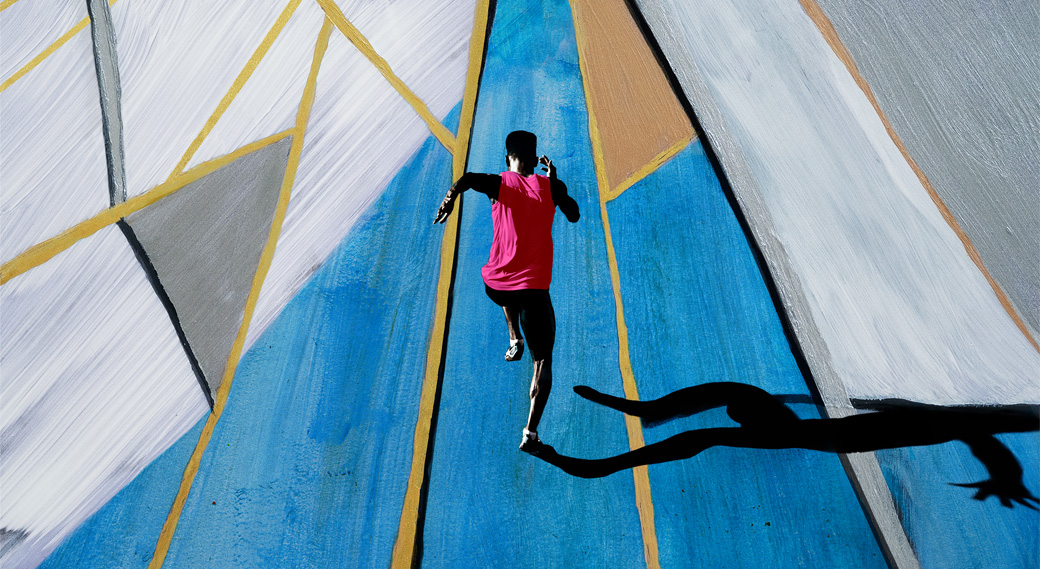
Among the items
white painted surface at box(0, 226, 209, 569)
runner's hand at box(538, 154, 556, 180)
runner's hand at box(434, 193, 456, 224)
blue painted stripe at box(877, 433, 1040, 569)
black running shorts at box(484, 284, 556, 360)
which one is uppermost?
white painted surface at box(0, 226, 209, 569)

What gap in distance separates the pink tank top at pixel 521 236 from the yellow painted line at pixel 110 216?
2.82 ft

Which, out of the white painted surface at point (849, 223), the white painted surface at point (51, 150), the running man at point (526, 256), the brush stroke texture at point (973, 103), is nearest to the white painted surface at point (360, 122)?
the running man at point (526, 256)

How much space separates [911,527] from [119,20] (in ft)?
10.4

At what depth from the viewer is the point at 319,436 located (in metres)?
1.77

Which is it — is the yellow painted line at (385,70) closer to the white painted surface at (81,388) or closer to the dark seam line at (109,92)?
the dark seam line at (109,92)

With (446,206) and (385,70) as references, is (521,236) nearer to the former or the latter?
(446,206)

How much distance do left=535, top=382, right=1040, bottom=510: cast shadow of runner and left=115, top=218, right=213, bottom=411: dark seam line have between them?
112cm

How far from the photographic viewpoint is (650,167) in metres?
1.91

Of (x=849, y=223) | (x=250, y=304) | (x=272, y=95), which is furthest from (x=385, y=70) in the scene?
(x=849, y=223)

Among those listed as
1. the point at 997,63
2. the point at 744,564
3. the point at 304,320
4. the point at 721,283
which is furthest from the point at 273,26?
the point at 997,63

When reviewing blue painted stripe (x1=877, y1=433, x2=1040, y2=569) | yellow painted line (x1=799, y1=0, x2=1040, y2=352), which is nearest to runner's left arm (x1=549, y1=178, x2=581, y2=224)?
yellow painted line (x1=799, y1=0, x2=1040, y2=352)

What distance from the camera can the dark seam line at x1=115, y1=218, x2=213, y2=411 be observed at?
6.01ft

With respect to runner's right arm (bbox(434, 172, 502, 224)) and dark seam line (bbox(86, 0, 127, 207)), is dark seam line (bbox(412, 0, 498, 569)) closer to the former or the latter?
runner's right arm (bbox(434, 172, 502, 224))

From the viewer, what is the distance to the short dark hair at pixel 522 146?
192 centimetres
